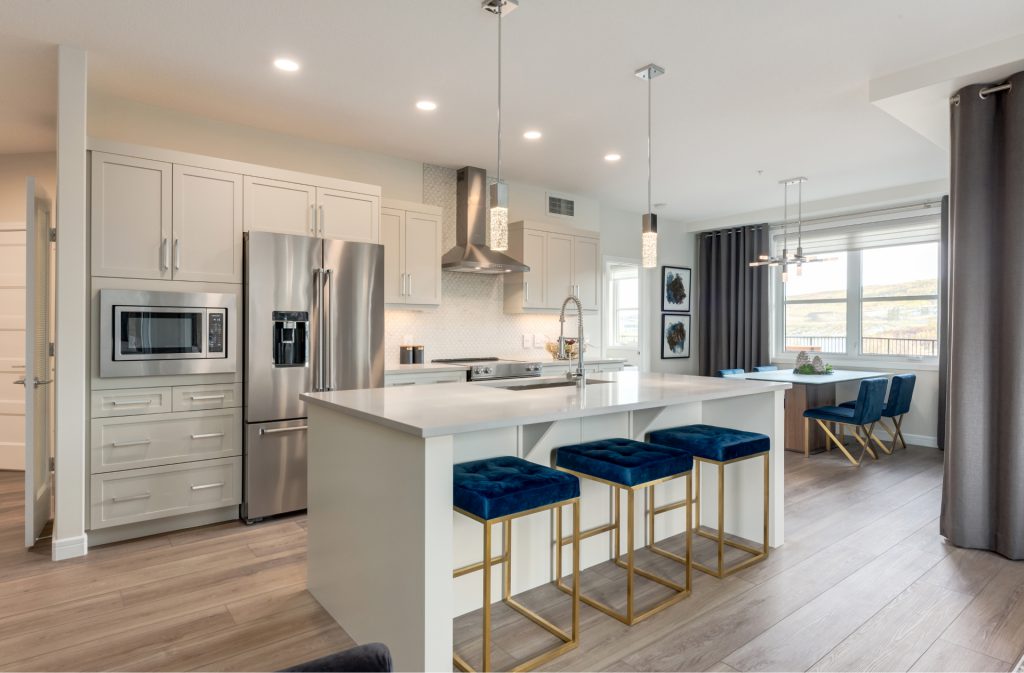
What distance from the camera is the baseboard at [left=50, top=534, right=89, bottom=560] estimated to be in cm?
299

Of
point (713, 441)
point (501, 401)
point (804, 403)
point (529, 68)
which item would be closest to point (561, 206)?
point (529, 68)

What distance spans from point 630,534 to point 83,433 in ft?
9.39

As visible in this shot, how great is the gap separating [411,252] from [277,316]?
1.37 meters

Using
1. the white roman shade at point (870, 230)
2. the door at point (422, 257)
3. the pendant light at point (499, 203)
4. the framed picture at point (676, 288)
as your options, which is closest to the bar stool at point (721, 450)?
the pendant light at point (499, 203)

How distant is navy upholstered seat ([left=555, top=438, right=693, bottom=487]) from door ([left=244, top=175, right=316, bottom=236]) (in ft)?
8.00

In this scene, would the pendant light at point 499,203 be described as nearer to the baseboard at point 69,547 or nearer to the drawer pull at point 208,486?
the drawer pull at point 208,486

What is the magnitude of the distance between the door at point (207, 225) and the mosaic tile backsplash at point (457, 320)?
4.74 ft

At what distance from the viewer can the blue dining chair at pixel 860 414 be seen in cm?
507

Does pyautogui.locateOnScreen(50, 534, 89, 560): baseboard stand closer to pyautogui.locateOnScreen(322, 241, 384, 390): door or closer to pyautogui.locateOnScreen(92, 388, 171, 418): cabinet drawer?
pyautogui.locateOnScreen(92, 388, 171, 418): cabinet drawer

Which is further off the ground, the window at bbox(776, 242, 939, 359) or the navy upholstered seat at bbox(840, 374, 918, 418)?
the window at bbox(776, 242, 939, 359)

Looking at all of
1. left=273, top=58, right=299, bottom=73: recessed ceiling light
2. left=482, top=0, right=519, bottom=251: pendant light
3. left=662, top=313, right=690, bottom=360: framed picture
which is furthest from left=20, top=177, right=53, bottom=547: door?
left=662, top=313, right=690, bottom=360: framed picture

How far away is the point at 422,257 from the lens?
15.8 ft

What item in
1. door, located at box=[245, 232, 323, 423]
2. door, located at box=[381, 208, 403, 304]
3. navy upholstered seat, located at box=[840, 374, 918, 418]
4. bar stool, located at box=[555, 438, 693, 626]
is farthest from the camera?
navy upholstered seat, located at box=[840, 374, 918, 418]

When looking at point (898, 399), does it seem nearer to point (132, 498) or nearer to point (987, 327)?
point (987, 327)
